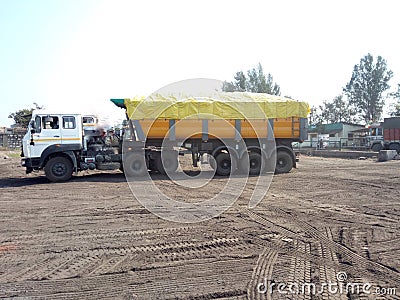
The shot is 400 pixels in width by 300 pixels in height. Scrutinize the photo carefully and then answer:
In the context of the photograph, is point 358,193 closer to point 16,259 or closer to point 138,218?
point 138,218

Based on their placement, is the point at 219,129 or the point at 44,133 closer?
the point at 44,133

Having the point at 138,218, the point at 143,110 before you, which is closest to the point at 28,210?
the point at 138,218

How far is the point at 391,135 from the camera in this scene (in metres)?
34.2

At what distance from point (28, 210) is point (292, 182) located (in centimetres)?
885

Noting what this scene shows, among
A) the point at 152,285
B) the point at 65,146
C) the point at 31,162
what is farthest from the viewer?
the point at 65,146

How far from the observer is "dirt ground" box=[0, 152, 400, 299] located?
4.25 m

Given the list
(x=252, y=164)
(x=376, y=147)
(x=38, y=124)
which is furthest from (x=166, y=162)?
(x=376, y=147)

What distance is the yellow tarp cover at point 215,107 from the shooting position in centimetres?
1491

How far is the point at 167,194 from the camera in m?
11.4

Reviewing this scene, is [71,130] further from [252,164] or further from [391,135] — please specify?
[391,135]

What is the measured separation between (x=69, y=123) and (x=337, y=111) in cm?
7019

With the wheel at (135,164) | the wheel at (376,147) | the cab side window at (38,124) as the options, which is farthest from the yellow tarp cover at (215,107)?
the wheel at (376,147)

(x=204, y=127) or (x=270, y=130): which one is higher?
(x=204, y=127)

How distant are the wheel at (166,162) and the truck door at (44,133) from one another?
4.11 meters
